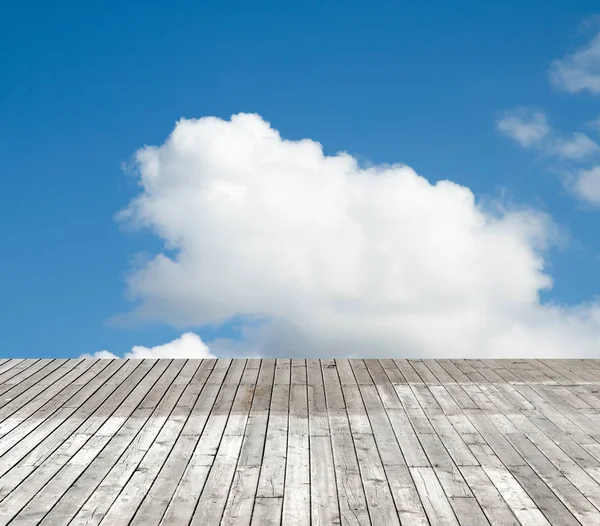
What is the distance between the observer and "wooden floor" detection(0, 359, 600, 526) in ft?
10.2

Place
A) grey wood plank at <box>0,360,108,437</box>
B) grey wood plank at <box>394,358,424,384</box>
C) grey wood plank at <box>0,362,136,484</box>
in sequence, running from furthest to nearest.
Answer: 1. grey wood plank at <box>394,358,424,384</box>
2. grey wood plank at <box>0,360,108,437</box>
3. grey wood plank at <box>0,362,136,484</box>

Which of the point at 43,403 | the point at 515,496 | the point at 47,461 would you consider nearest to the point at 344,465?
the point at 515,496

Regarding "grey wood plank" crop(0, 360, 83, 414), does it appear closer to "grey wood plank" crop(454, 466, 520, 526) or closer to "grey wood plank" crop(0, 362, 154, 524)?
"grey wood plank" crop(0, 362, 154, 524)

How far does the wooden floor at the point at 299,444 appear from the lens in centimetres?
312

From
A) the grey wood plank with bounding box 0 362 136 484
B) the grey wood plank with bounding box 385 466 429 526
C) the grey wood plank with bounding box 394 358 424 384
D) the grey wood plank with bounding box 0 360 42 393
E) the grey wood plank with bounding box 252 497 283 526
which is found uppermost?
the grey wood plank with bounding box 394 358 424 384

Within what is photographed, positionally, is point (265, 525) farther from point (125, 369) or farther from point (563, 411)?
point (125, 369)

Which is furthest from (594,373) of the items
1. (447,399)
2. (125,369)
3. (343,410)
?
(125,369)

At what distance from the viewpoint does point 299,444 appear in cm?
Answer: 389

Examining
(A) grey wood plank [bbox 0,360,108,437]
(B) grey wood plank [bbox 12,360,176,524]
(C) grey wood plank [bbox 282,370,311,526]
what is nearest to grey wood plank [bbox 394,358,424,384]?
(C) grey wood plank [bbox 282,370,311,526]

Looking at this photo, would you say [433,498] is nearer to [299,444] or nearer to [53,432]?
[299,444]

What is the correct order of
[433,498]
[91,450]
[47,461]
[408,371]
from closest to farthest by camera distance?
[433,498] → [47,461] → [91,450] → [408,371]

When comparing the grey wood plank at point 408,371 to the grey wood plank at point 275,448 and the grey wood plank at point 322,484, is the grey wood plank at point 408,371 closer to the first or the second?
the grey wood plank at point 275,448

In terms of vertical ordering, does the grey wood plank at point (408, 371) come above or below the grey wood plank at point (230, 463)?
above

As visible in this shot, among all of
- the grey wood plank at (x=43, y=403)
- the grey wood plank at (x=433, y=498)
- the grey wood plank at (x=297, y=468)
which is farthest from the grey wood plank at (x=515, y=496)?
the grey wood plank at (x=43, y=403)
